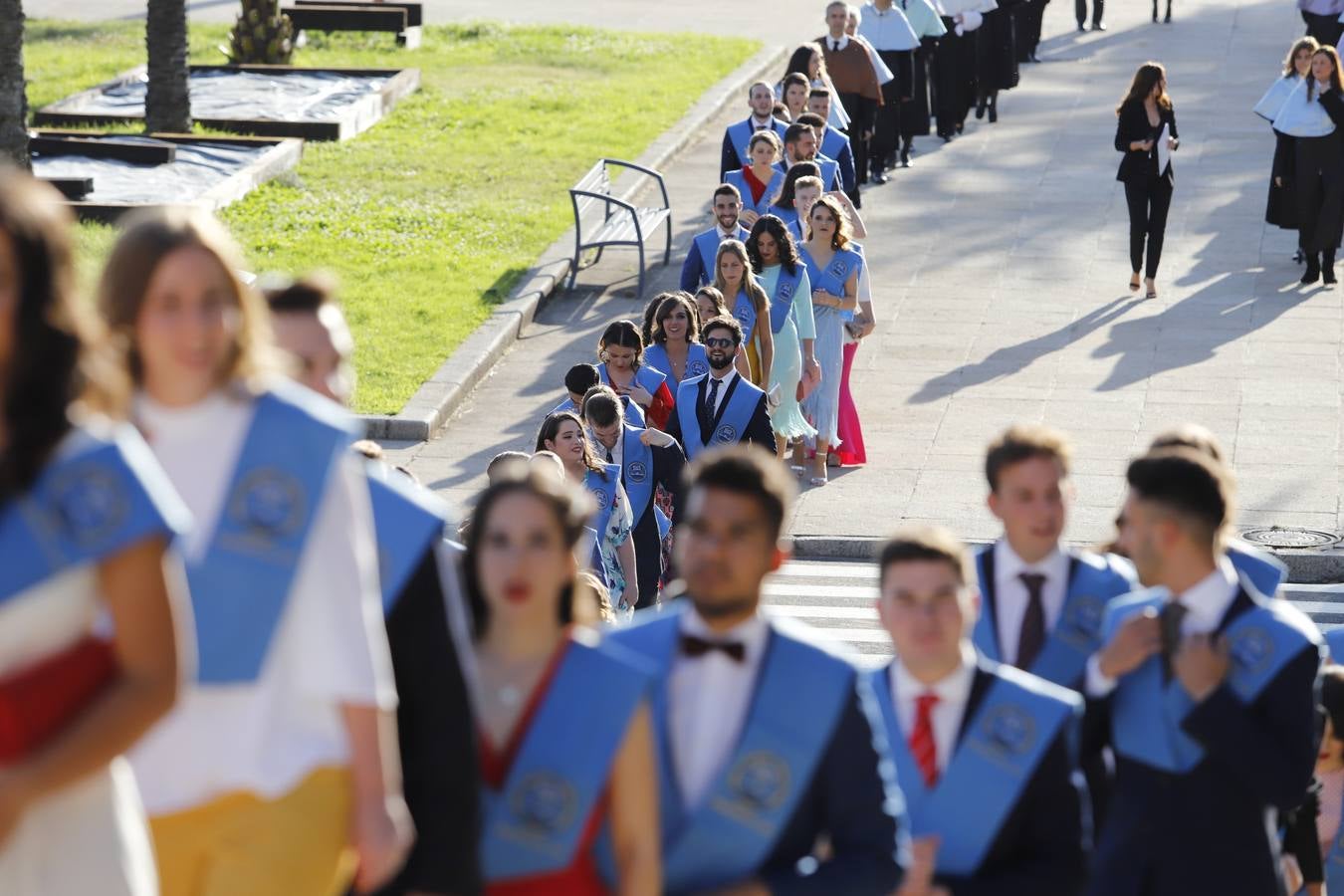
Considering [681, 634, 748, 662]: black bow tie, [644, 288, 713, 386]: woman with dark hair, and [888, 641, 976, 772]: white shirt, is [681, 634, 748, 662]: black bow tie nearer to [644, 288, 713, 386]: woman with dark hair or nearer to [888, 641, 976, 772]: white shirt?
[888, 641, 976, 772]: white shirt

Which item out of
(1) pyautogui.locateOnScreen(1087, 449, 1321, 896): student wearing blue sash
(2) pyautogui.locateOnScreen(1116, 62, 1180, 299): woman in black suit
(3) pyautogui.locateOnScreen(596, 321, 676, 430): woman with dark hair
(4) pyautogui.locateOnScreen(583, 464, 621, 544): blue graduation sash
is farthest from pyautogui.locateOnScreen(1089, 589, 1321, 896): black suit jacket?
(2) pyautogui.locateOnScreen(1116, 62, 1180, 299): woman in black suit

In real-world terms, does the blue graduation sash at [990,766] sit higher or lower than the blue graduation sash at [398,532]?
lower

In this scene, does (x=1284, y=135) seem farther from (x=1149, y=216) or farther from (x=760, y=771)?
(x=760, y=771)

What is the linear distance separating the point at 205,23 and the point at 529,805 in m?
29.7

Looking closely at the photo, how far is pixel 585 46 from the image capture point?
31.1 metres

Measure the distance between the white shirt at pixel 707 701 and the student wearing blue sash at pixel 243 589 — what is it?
0.67 m

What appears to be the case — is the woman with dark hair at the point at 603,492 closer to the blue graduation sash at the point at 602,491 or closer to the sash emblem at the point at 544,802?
the blue graduation sash at the point at 602,491

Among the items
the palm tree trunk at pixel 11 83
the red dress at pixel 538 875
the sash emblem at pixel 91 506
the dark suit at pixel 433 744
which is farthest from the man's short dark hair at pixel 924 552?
the palm tree trunk at pixel 11 83

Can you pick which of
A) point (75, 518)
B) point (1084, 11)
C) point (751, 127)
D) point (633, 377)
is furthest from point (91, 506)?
point (1084, 11)

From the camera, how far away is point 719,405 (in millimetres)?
11906

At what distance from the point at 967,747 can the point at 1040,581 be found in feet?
2.28

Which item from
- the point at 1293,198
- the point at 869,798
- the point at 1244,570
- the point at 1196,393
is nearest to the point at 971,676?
the point at 869,798

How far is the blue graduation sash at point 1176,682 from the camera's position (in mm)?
4992

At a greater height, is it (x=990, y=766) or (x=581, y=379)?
(x=990, y=766)
